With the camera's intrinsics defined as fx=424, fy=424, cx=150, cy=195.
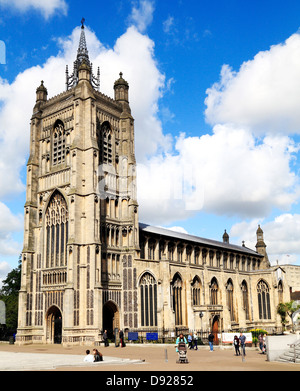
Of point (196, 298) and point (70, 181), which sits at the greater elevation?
point (70, 181)

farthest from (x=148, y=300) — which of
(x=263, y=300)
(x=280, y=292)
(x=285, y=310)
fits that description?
(x=280, y=292)

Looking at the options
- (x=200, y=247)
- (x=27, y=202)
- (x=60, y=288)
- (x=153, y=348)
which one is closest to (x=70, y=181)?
(x=27, y=202)

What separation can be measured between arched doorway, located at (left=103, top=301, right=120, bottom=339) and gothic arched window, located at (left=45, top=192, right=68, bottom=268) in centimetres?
751

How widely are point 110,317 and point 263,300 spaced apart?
32.1 m

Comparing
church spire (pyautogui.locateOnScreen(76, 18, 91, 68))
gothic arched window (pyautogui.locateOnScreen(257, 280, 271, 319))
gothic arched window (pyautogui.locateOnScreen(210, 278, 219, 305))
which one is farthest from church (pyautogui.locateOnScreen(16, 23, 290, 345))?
gothic arched window (pyautogui.locateOnScreen(257, 280, 271, 319))

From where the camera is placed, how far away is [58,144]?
183 feet

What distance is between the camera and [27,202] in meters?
55.6

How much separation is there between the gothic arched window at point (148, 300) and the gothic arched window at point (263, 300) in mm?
28438

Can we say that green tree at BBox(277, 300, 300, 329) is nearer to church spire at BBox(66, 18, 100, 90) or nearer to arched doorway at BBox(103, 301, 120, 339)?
arched doorway at BBox(103, 301, 120, 339)

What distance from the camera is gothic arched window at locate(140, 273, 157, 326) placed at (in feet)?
166

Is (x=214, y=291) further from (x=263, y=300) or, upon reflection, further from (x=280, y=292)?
(x=280, y=292)

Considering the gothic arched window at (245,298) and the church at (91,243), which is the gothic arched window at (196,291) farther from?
the gothic arched window at (245,298)

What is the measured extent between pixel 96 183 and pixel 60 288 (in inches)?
513
